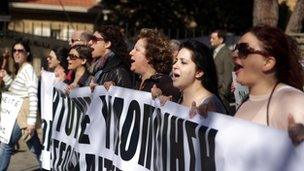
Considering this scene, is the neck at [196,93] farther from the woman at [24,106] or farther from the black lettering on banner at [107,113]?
the woman at [24,106]

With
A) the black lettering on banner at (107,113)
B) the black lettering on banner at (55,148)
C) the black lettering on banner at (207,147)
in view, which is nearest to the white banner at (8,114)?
Answer: the black lettering on banner at (55,148)

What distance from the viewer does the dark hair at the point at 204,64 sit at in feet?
15.3

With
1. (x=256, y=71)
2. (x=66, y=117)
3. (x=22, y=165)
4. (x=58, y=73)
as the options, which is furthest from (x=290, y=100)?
(x=22, y=165)

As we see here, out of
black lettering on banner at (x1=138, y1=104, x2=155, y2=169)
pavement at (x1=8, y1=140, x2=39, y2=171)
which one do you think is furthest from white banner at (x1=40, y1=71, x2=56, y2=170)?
black lettering on banner at (x1=138, y1=104, x2=155, y2=169)

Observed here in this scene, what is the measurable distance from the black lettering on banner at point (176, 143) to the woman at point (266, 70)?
0.62 m

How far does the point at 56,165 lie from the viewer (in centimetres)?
668

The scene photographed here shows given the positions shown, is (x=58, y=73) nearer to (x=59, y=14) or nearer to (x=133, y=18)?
(x=133, y=18)

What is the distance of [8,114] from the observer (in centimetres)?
771

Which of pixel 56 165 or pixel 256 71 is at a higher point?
pixel 256 71

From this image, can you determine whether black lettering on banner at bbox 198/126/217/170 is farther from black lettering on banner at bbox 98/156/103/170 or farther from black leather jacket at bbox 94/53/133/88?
black leather jacket at bbox 94/53/133/88

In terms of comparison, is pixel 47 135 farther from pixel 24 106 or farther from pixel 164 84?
pixel 164 84

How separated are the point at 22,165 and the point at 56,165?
→ 110 inches

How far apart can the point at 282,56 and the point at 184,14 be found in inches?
865

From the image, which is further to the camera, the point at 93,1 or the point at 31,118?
the point at 93,1
